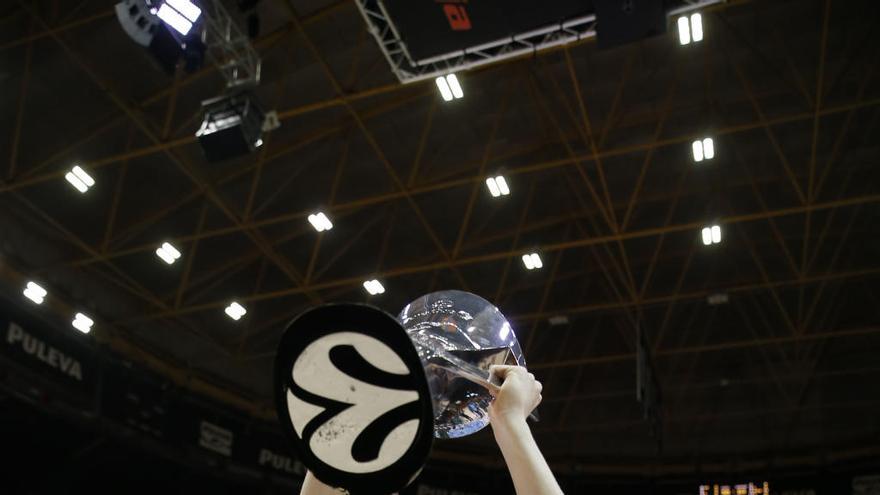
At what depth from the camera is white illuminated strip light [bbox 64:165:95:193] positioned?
14.7 meters

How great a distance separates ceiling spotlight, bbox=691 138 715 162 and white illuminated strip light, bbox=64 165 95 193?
9627 mm

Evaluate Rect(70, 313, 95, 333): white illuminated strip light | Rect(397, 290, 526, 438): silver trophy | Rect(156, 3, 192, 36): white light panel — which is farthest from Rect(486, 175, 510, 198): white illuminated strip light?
Rect(397, 290, 526, 438): silver trophy

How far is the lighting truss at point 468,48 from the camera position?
10.4 m

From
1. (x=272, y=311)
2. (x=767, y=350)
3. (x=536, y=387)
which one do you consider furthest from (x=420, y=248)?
(x=536, y=387)

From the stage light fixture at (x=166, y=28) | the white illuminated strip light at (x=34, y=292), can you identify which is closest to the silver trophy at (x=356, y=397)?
the stage light fixture at (x=166, y=28)

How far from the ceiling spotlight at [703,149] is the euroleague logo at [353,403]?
13.4 meters

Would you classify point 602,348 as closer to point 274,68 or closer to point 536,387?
point 274,68

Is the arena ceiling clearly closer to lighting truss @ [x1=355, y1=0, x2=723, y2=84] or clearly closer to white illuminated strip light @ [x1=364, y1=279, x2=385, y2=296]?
white illuminated strip light @ [x1=364, y1=279, x2=385, y2=296]

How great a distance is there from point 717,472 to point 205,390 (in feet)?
39.7

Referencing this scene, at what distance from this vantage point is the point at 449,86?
40.8 feet

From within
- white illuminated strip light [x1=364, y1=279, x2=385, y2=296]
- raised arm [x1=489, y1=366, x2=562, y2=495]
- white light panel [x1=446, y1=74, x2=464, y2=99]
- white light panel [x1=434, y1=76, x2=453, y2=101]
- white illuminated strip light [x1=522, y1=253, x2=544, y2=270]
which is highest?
white illuminated strip light [x1=522, y1=253, x2=544, y2=270]

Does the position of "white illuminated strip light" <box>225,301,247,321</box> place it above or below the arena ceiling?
below

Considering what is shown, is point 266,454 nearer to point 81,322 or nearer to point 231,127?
point 81,322

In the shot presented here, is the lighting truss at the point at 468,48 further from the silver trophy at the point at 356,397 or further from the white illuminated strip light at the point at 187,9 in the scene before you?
the silver trophy at the point at 356,397
